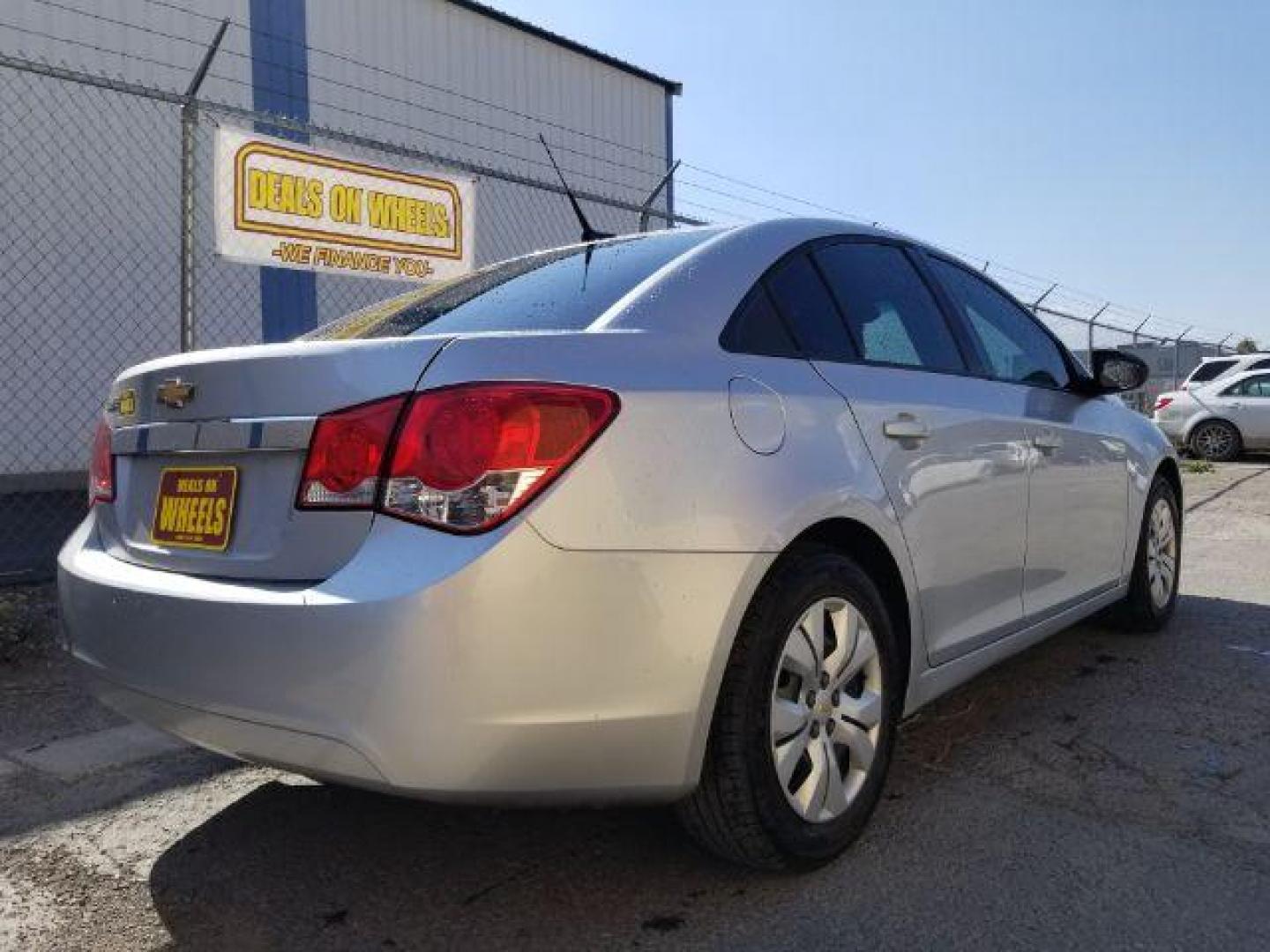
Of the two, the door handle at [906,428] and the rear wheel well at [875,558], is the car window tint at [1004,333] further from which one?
the rear wheel well at [875,558]

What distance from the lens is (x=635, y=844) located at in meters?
2.63

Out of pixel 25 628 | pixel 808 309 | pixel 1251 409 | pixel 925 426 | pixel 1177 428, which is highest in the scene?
pixel 1251 409

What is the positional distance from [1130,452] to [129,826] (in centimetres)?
383

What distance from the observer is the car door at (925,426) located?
2744 mm

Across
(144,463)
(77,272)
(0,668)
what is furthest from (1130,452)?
(77,272)

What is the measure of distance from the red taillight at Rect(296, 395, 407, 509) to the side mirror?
3226mm

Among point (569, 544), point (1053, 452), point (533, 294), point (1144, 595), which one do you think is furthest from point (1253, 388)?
point (569, 544)

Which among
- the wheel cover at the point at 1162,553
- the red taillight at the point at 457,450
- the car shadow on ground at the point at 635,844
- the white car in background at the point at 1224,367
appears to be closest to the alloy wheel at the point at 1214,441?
the white car in background at the point at 1224,367

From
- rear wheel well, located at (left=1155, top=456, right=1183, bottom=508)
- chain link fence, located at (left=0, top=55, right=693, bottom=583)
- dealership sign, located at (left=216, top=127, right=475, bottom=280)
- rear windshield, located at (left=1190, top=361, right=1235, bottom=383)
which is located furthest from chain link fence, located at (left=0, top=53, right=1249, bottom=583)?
rear windshield, located at (left=1190, top=361, right=1235, bottom=383)

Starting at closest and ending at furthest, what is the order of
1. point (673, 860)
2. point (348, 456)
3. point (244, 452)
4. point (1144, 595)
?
point (348, 456) < point (244, 452) < point (673, 860) < point (1144, 595)

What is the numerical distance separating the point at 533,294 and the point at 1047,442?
190 cm

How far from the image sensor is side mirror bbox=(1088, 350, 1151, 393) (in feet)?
14.1

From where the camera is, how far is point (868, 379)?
9.15 ft

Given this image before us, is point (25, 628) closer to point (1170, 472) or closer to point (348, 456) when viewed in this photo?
point (348, 456)
